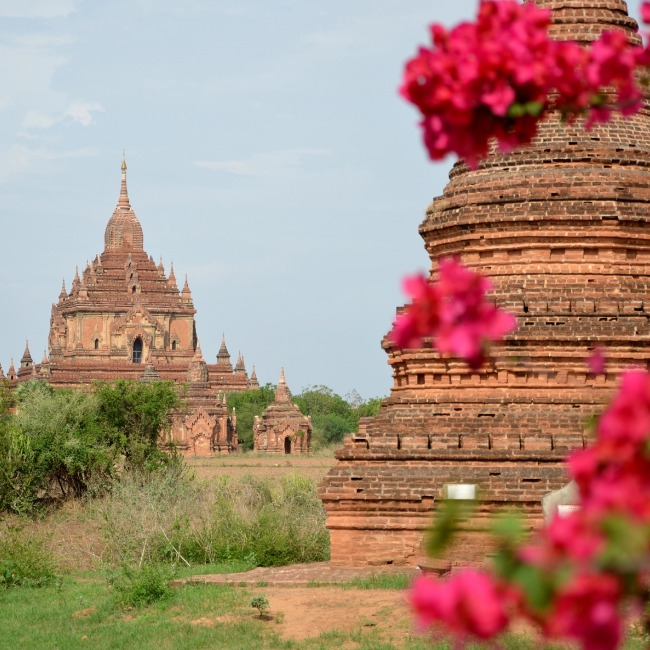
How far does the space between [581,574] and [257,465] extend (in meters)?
50.7

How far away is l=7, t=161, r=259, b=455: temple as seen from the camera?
2913 inches

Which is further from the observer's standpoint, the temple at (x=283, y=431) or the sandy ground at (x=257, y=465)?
the temple at (x=283, y=431)

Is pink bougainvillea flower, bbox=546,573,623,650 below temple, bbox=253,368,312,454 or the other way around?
below

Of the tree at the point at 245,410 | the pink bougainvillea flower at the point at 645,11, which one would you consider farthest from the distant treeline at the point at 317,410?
the pink bougainvillea flower at the point at 645,11

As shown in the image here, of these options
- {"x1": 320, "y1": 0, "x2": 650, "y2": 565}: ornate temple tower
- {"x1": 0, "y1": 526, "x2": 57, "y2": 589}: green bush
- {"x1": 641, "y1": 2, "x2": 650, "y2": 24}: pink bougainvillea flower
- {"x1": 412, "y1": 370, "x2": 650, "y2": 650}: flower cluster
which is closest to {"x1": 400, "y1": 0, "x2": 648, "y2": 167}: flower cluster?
{"x1": 641, "y1": 2, "x2": 650, "y2": 24}: pink bougainvillea flower

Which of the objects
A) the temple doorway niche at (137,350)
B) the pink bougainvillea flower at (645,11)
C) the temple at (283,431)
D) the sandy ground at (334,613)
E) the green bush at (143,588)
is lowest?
the sandy ground at (334,613)

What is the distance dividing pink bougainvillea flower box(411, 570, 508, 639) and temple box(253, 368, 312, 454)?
63.1 meters

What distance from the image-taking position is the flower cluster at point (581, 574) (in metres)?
2.98

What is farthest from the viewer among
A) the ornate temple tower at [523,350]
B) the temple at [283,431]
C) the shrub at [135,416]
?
the temple at [283,431]

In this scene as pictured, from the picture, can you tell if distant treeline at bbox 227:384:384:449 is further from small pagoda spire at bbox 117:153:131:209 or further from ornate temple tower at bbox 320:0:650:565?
ornate temple tower at bbox 320:0:650:565

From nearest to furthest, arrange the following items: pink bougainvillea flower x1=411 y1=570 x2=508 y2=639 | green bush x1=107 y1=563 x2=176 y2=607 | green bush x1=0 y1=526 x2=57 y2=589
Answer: pink bougainvillea flower x1=411 y1=570 x2=508 y2=639, green bush x1=107 y1=563 x2=176 y2=607, green bush x1=0 y1=526 x2=57 y2=589

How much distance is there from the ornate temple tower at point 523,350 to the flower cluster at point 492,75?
9.82 m

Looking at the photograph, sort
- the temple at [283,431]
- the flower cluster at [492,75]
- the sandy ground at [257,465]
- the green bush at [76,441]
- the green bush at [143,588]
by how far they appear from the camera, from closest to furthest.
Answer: the flower cluster at [492,75]
the green bush at [143,588]
the green bush at [76,441]
the sandy ground at [257,465]
the temple at [283,431]

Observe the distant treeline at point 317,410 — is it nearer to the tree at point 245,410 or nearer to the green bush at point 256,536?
the tree at point 245,410
